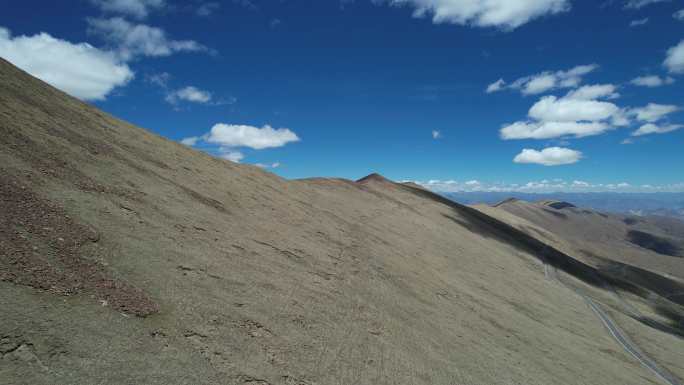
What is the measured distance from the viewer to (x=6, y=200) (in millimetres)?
11320

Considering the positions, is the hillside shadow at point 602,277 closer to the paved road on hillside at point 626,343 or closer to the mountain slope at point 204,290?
the paved road on hillside at point 626,343

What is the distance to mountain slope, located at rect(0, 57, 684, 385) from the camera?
8.69m

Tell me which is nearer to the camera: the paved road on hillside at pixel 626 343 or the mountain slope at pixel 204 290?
the mountain slope at pixel 204 290

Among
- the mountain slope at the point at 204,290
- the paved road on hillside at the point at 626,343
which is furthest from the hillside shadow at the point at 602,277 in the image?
the mountain slope at the point at 204,290

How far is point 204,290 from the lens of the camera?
12.7 m

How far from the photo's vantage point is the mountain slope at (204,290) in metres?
8.69

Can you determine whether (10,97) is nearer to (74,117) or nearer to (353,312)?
(74,117)

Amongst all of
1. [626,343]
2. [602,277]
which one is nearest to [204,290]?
→ [626,343]

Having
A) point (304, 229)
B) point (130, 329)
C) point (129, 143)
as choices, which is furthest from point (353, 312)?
point (129, 143)

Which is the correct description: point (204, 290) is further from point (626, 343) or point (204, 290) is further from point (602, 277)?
point (602, 277)

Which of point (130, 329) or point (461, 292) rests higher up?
point (130, 329)

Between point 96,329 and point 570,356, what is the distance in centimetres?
2867

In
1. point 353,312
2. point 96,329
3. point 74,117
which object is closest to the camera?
point 96,329

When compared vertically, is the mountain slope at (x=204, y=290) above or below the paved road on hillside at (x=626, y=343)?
above
